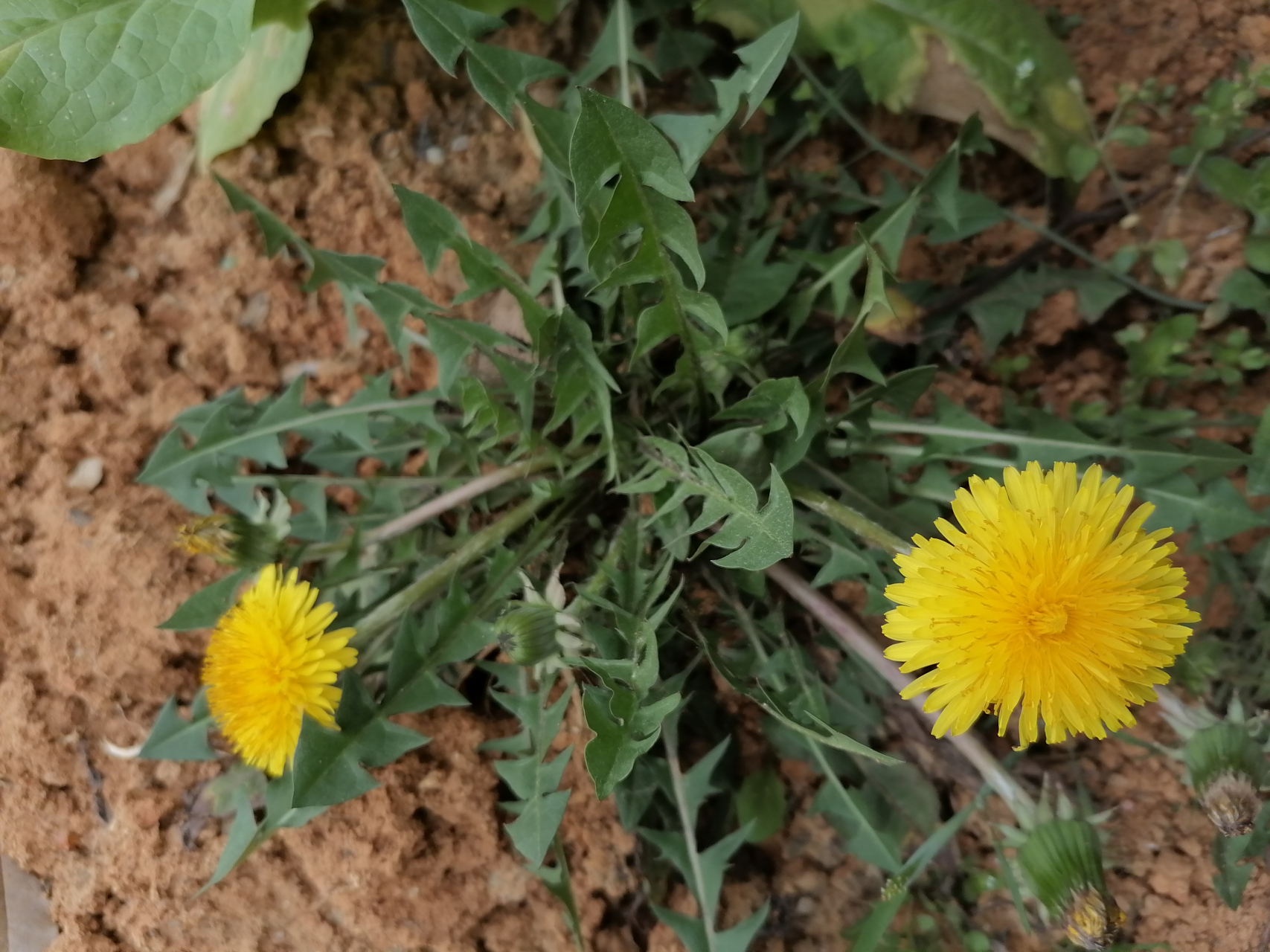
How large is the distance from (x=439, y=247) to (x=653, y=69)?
0.53 m

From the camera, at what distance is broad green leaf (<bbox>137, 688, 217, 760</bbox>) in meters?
1.51

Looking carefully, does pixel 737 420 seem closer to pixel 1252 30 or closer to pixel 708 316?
pixel 708 316

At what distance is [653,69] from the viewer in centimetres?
Result: 158

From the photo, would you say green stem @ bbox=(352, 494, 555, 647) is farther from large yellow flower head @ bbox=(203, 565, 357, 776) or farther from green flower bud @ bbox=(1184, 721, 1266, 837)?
green flower bud @ bbox=(1184, 721, 1266, 837)

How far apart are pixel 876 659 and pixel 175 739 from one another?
123cm

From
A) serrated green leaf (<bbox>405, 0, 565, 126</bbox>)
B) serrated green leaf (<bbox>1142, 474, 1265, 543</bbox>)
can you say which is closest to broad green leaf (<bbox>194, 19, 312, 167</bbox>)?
serrated green leaf (<bbox>405, 0, 565, 126</bbox>)

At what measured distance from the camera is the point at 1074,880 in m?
1.18

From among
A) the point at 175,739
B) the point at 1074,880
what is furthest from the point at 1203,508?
the point at 175,739

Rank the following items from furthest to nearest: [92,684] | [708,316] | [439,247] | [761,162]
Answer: [761,162] < [92,684] < [439,247] < [708,316]

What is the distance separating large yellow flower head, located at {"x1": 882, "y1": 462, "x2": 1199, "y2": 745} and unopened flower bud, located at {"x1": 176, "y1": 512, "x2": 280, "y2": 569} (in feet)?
3.35

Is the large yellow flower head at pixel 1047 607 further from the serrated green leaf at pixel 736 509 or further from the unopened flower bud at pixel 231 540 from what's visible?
the unopened flower bud at pixel 231 540

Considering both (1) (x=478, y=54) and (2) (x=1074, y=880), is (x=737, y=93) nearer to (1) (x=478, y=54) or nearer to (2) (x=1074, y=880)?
(1) (x=478, y=54)

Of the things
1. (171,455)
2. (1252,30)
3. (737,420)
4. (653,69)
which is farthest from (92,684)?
(1252,30)

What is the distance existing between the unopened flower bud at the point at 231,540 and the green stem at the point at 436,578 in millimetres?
199
